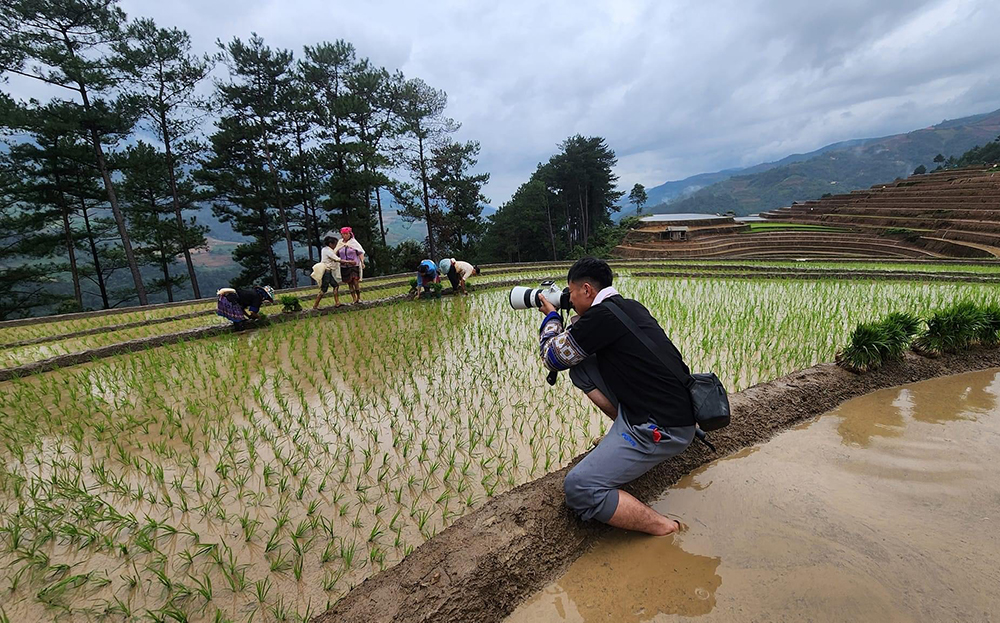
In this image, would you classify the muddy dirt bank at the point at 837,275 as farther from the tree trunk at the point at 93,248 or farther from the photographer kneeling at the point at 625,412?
the tree trunk at the point at 93,248

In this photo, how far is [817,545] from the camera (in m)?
1.92

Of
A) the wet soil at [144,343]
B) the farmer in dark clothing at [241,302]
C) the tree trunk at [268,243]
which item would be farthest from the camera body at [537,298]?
the tree trunk at [268,243]

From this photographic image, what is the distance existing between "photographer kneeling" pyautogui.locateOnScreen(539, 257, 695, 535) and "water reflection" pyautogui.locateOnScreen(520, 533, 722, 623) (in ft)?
0.40

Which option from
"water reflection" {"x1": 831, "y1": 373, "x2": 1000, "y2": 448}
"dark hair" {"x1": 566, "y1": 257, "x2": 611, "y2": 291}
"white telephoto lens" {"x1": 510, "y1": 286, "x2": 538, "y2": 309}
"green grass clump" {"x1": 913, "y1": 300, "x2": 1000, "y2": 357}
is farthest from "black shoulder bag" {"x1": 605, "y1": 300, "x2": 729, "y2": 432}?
"green grass clump" {"x1": 913, "y1": 300, "x2": 1000, "y2": 357}

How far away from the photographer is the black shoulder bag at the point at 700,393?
2080 millimetres

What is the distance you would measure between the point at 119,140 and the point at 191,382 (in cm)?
1724

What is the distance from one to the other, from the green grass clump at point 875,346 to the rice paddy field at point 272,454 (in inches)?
20.4

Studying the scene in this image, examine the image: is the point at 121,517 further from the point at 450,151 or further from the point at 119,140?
the point at 450,151

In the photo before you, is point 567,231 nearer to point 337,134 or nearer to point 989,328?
point 337,134

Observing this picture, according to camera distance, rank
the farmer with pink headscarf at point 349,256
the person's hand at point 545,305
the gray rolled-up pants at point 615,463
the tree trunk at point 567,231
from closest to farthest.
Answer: the gray rolled-up pants at point 615,463 → the person's hand at point 545,305 → the farmer with pink headscarf at point 349,256 → the tree trunk at point 567,231

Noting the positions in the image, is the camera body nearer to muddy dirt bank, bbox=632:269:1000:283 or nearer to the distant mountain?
muddy dirt bank, bbox=632:269:1000:283

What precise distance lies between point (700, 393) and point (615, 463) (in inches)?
23.5

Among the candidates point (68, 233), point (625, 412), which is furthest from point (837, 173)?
point (68, 233)

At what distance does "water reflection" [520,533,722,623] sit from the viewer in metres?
1.67
